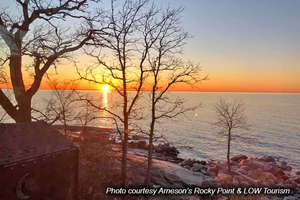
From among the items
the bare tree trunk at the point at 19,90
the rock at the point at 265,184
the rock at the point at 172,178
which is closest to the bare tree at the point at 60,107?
the bare tree trunk at the point at 19,90

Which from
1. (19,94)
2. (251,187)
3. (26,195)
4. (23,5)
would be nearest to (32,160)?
(26,195)

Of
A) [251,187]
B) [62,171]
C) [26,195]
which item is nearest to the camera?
[26,195]

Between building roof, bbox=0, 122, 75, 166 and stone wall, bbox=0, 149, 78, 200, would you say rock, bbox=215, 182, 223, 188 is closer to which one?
stone wall, bbox=0, 149, 78, 200

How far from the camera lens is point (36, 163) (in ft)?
32.0

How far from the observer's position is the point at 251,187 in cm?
2177

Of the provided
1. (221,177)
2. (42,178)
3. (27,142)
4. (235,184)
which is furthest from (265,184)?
(27,142)

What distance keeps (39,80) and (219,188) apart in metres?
17.9

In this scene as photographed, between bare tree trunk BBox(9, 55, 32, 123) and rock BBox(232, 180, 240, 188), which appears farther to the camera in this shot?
rock BBox(232, 180, 240, 188)

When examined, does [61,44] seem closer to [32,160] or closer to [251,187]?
[32,160]

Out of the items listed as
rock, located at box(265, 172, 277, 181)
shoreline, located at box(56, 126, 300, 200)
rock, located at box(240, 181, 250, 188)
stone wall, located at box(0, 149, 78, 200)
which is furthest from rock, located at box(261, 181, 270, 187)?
stone wall, located at box(0, 149, 78, 200)

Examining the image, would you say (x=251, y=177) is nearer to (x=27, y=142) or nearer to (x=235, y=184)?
(x=235, y=184)

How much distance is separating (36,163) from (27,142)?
1.22 meters

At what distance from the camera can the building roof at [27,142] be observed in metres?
9.26

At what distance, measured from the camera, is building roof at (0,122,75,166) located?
9.26 m
